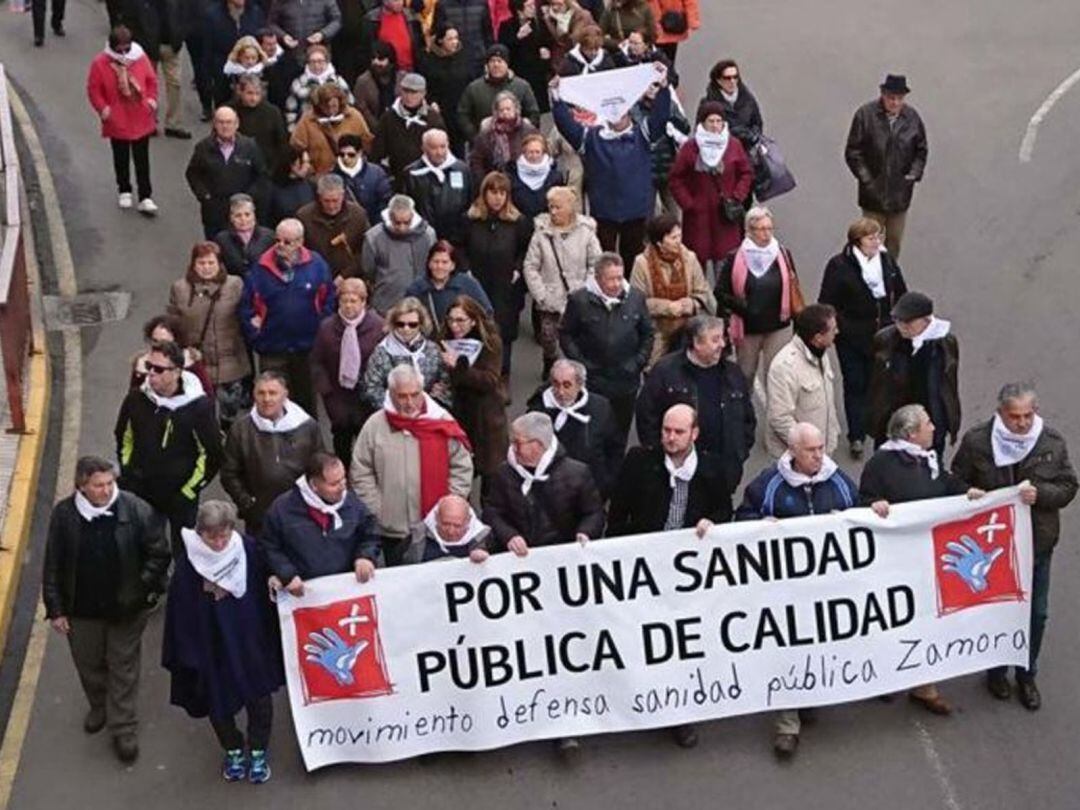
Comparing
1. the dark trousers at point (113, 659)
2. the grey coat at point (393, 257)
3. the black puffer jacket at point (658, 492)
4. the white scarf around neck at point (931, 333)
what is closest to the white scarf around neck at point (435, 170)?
A: the grey coat at point (393, 257)

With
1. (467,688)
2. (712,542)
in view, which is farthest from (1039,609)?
(467,688)

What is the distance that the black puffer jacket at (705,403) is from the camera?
35.2 ft

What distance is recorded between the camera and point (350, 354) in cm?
1145

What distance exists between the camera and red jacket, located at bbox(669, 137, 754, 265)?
13742mm

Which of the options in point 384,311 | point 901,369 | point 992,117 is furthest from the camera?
point 992,117

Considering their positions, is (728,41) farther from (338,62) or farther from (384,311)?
(384,311)

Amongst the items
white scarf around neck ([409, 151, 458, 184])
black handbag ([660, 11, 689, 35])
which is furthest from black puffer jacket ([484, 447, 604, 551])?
black handbag ([660, 11, 689, 35])

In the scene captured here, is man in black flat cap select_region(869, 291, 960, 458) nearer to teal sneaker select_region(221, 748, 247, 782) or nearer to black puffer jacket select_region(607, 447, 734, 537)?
black puffer jacket select_region(607, 447, 734, 537)

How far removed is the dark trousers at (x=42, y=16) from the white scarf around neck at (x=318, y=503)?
12.8 metres

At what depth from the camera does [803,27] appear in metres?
22.0

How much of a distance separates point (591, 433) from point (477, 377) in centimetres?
107

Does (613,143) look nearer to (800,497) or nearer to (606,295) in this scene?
(606,295)

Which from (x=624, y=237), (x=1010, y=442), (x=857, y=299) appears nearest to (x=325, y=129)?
(x=624, y=237)

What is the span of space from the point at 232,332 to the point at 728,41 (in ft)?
34.8
